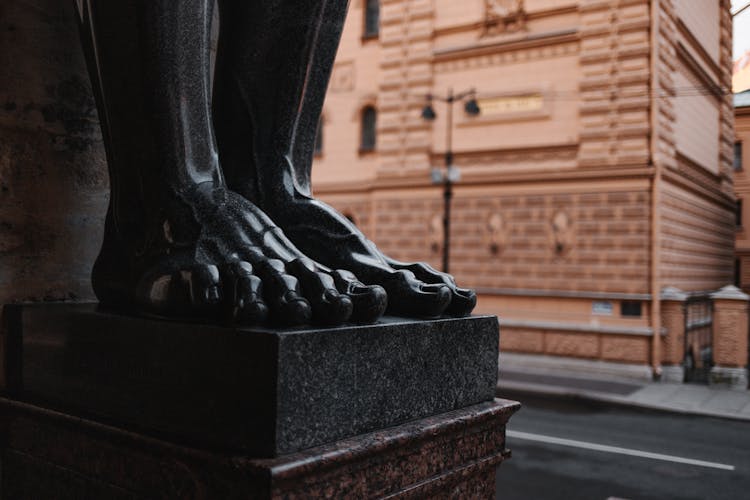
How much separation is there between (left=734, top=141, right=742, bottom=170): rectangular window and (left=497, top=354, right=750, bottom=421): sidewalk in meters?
5.67

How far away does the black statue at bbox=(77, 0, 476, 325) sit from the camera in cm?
133

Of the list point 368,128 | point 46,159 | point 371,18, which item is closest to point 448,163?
point 368,128

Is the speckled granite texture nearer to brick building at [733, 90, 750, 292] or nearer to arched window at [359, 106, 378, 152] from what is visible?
brick building at [733, 90, 750, 292]

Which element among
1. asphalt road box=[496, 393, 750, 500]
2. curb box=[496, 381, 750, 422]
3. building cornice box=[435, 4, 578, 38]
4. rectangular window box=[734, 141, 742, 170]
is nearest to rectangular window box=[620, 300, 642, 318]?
curb box=[496, 381, 750, 422]

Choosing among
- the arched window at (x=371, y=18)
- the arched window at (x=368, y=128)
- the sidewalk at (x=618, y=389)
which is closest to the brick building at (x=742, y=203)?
the sidewalk at (x=618, y=389)

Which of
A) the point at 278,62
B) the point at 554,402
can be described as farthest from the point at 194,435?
the point at 554,402

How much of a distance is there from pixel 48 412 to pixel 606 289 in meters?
13.8

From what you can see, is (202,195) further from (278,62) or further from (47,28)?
(47,28)

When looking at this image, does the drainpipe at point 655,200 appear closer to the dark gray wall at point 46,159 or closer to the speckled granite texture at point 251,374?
the speckled granite texture at point 251,374

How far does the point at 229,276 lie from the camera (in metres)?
1.31

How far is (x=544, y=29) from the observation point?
15.2m

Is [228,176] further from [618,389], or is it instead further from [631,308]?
[631,308]

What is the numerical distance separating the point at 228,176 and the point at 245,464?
35.4 inches

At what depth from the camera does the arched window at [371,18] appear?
745 inches
